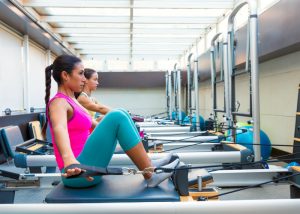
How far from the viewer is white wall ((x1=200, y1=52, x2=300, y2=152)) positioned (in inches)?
175

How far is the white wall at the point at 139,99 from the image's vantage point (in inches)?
478

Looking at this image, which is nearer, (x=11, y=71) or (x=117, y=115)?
(x=117, y=115)

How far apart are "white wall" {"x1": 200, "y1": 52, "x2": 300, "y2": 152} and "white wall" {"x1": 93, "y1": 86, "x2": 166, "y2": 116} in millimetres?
6944

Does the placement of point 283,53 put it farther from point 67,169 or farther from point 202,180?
point 67,169

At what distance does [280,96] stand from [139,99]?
7.79m

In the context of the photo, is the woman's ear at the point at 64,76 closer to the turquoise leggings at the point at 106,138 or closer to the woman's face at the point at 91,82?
the turquoise leggings at the point at 106,138

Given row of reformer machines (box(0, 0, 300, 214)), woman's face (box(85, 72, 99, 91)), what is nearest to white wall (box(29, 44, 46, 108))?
row of reformer machines (box(0, 0, 300, 214))

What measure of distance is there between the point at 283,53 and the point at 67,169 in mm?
3874

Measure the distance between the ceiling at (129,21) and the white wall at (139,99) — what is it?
2.39 m

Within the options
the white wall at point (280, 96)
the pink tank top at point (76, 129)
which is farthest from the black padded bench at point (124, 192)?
the white wall at point (280, 96)

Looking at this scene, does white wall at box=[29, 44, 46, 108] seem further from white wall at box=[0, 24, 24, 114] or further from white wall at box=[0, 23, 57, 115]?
white wall at box=[0, 24, 24, 114]

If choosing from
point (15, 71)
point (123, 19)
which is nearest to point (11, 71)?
point (15, 71)

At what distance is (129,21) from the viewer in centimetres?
695

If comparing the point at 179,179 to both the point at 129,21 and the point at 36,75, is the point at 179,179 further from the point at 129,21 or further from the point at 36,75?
the point at 36,75
